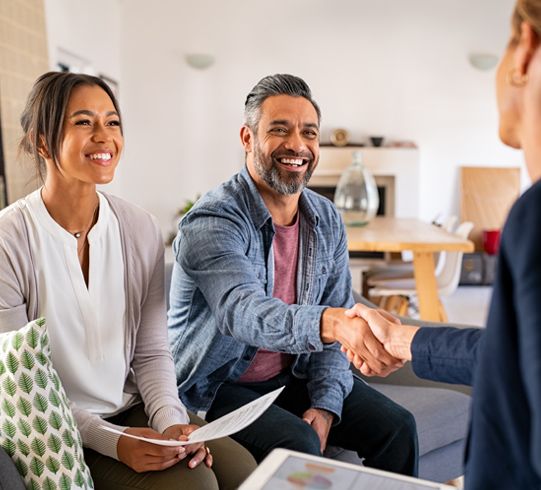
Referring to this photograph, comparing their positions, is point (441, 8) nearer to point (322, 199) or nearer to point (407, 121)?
point (407, 121)

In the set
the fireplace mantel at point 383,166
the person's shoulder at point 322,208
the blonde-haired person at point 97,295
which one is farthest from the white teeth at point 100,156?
the fireplace mantel at point 383,166

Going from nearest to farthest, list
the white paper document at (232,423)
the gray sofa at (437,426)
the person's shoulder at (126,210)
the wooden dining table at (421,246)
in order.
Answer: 1. the white paper document at (232,423)
2. the person's shoulder at (126,210)
3. the gray sofa at (437,426)
4. the wooden dining table at (421,246)

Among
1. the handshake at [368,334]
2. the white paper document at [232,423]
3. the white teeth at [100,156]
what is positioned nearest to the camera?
the white paper document at [232,423]

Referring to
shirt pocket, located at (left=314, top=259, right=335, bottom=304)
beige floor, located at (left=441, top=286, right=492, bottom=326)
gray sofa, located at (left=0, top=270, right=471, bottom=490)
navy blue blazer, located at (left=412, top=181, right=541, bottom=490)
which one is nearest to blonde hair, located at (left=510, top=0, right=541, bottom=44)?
navy blue blazer, located at (left=412, top=181, right=541, bottom=490)

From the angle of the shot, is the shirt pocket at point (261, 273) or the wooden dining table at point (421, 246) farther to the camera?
the wooden dining table at point (421, 246)

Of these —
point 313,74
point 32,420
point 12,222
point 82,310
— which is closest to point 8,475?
point 32,420

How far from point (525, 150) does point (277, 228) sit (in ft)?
3.65

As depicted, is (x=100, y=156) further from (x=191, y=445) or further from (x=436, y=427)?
(x=436, y=427)

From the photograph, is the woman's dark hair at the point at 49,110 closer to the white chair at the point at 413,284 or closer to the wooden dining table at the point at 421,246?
the wooden dining table at the point at 421,246

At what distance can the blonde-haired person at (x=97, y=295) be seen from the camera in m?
1.32

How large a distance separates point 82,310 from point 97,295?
51 mm

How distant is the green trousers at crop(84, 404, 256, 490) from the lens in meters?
1.26

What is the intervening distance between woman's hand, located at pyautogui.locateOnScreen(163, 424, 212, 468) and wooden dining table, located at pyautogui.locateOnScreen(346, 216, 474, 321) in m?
1.78

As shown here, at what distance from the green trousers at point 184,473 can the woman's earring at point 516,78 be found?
3.13ft
